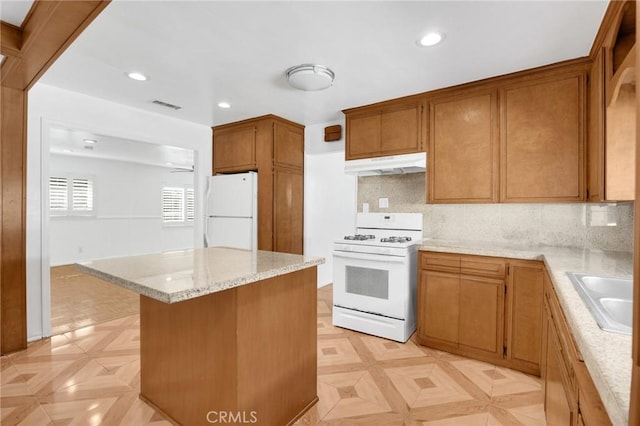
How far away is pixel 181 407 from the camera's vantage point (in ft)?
5.49

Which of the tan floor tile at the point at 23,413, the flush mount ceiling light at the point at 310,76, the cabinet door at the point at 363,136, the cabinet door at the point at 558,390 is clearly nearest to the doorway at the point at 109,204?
the tan floor tile at the point at 23,413

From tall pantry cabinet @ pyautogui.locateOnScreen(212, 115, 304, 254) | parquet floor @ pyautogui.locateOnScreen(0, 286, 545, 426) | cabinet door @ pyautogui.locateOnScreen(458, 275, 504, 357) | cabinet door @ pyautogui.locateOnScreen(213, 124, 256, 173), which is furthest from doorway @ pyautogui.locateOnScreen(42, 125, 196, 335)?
cabinet door @ pyautogui.locateOnScreen(458, 275, 504, 357)

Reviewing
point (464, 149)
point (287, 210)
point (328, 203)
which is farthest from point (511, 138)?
point (328, 203)

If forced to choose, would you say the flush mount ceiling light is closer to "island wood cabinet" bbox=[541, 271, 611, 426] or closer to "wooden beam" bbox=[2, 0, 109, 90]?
"wooden beam" bbox=[2, 0, 109, 90]

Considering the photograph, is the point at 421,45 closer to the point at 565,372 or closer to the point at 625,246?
the point at 565,372

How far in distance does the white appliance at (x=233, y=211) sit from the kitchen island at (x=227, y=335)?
180cm

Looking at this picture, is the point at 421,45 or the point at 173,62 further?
the point at 173,62

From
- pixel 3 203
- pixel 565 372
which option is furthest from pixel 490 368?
pixel 3 203

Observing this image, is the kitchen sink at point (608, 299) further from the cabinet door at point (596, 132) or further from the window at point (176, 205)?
the window at point (176, 205)

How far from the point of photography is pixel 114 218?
22.5 feet

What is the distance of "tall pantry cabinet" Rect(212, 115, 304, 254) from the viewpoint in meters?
3.76

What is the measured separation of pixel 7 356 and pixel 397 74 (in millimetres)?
3799

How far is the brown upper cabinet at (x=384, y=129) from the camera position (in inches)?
117

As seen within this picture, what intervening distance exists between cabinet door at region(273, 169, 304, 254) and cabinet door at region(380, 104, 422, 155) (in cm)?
135
